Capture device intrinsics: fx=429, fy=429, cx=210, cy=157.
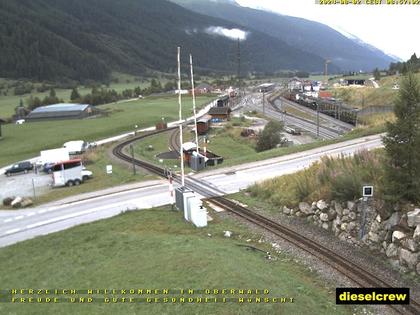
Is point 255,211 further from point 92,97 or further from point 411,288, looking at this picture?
point 92,97

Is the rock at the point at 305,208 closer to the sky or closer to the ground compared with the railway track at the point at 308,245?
closer to the sky

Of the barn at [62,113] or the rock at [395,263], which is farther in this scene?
the barn at [62,113]

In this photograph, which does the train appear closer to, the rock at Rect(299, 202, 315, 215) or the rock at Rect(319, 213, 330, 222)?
the rock at Rect(299, 202, 315, 215)

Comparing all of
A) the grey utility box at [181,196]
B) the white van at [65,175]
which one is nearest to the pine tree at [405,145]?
the grey utility box at [181,196]

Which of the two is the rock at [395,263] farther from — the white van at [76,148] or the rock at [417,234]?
the white van at [76,148]

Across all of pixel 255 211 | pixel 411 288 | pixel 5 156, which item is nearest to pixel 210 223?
pixel 255 211

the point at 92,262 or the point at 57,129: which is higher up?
the point at 92,262

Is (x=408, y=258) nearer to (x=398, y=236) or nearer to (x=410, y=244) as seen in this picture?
(x=410, y=244)

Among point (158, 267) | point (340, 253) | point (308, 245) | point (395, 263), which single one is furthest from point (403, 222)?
point (158, 267)
